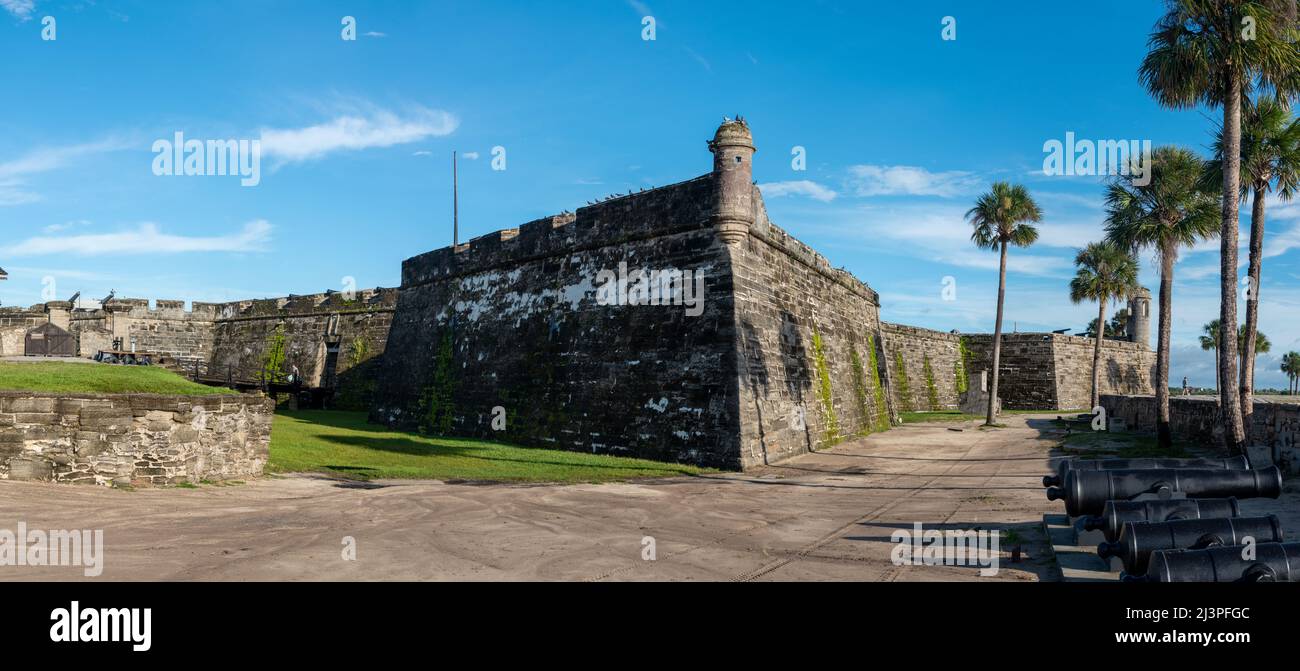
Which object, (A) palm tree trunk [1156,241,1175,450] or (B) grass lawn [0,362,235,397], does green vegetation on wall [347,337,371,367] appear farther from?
(A) palm tree trunk [1156,241,1175,450]

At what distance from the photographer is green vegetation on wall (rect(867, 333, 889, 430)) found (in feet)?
95.5

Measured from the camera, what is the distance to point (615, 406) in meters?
18.3

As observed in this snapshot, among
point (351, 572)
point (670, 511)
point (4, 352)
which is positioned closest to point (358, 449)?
point (670, 511)

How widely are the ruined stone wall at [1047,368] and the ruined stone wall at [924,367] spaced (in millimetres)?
1586

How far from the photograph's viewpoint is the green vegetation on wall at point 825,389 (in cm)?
2158

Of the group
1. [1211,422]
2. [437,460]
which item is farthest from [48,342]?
[1211,422]

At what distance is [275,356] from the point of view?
36.6m

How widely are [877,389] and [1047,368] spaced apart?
62.6 feet

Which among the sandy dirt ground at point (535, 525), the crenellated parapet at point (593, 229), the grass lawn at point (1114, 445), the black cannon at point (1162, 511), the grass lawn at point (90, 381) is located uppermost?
the crenellated parapet at point (593, 229)

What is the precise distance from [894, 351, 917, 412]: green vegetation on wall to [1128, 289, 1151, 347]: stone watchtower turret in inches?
859

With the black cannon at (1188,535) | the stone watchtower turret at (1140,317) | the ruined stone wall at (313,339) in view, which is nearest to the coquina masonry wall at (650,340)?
the ruined stone wall at (313,339)

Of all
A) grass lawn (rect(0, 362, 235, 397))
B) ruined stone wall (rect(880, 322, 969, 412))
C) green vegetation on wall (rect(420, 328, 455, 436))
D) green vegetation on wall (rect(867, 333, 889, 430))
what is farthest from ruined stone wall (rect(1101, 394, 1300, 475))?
green vegetation on wall (rect(420, 328, 455, 436))

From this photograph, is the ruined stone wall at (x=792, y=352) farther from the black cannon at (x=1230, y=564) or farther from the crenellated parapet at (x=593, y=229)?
the black cannon at (x=1230, y=564)

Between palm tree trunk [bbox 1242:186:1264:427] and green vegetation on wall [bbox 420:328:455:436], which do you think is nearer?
palm tree trunk [bbox 1242:186:1264:427]
